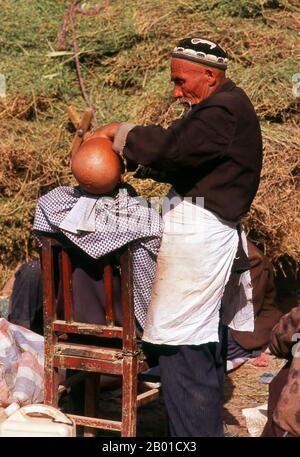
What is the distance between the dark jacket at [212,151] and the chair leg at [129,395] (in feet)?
2.58

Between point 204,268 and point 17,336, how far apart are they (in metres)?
1.64

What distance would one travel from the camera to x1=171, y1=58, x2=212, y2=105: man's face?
377cm

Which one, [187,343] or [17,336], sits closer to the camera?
[187,343]

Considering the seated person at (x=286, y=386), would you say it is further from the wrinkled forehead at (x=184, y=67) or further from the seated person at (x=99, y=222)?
the wrinkled forehead at (x=184, y=67)

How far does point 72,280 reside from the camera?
4000 mm

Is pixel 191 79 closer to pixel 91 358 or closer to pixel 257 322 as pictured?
pixel 91 358

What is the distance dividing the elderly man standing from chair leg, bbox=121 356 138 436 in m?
0.15

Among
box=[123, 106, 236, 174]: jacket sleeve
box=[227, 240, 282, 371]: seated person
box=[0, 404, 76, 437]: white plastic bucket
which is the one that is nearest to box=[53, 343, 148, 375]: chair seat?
box=[0, 404, 76, 437]: white plastic bucket

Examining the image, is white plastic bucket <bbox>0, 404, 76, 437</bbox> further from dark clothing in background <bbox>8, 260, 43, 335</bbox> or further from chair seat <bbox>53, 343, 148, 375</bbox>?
dark clothing in background <bbox>8, 260, 43, 335</bbox>

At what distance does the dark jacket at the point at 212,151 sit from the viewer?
358 centimetres

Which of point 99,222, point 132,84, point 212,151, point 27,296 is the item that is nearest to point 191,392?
point 99,222

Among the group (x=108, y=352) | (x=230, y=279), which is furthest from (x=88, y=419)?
(x=230, y=279)

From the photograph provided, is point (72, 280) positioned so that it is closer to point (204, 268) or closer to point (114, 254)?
point (114, 254)

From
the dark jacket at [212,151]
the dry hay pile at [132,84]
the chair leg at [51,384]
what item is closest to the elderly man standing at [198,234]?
the dark jacket at [212,151]
